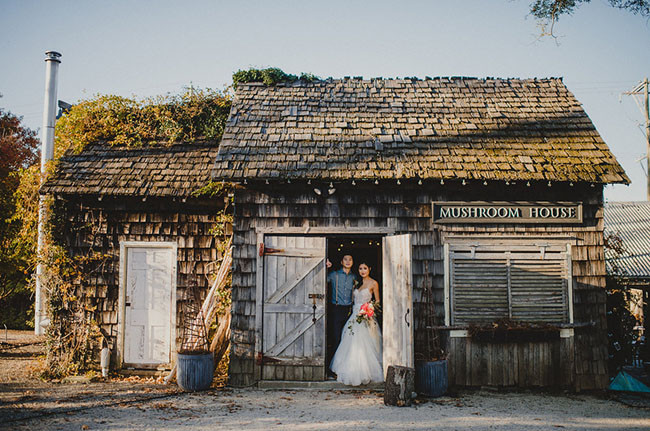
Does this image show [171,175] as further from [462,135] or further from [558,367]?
[558,367]

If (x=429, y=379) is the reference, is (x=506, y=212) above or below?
above

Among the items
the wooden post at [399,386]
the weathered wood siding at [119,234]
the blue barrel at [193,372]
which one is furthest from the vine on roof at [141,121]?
the wooden post at [399,386]

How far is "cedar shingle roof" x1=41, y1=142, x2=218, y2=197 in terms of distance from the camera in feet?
28.9

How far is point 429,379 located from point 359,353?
123cm

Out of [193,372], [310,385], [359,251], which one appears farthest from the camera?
[359,251]

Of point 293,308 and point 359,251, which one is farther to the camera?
point 359,251

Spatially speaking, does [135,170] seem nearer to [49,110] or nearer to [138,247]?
[138,247]

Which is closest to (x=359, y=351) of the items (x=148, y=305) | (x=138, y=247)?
(x=148, y=305)

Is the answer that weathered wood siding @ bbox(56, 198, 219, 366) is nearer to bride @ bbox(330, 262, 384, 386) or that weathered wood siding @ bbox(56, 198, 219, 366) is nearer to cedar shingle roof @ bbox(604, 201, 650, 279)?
bride @ bbox(330, 262, 384, 386)

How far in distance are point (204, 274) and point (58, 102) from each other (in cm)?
728

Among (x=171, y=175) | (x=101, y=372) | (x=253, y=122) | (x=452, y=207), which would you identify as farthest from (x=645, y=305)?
(x=101, y=372)

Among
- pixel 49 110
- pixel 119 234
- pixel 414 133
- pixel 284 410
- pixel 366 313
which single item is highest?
pixel 49 110

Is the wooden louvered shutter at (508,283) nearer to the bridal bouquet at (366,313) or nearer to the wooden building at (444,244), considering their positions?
the wooden building at (444,244)

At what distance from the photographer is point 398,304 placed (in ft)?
23.9
